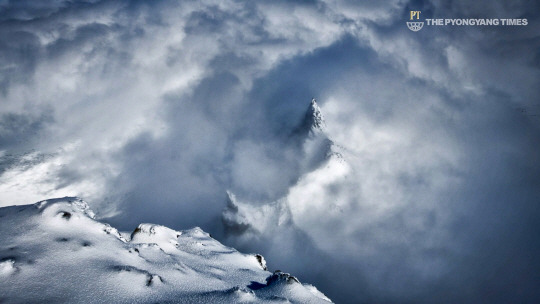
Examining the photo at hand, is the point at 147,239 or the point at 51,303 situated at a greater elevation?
the point at 147,239

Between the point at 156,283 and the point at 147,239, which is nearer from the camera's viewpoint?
the point at 156,283

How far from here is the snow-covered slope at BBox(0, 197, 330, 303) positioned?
1043cm

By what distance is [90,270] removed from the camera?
11.7 metres

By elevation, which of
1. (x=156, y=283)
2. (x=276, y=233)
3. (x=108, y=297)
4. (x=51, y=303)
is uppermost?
(x=276, y=233)

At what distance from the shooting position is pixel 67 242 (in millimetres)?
12633

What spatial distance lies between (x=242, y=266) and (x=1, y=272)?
13978 millimetres

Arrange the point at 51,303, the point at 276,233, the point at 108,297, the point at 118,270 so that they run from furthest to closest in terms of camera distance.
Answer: the point at 276,233, the point at 118,270, the point at 108,297, the point at 51,303

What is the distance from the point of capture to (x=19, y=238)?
1219cm

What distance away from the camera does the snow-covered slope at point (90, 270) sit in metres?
10.4

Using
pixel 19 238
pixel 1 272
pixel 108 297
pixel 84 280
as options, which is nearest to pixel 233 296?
pixel 108 297

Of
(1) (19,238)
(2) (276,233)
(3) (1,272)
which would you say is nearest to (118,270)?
(3) (1,272)

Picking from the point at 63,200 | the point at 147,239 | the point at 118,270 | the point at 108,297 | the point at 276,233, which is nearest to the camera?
the point at 108,297

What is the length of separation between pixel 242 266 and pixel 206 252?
317 cm

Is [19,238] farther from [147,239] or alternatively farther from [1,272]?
[147,239]
